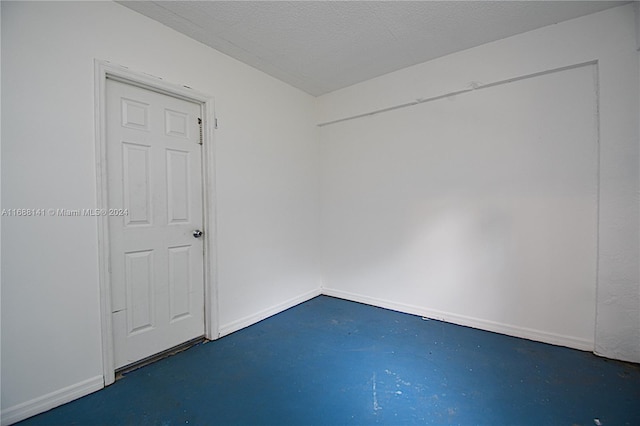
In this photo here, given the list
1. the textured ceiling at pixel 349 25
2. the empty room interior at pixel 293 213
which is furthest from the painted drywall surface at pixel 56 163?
the textured ceiling at pixel 349 25

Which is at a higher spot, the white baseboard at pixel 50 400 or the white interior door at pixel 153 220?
the white interior door at pixel 153 220

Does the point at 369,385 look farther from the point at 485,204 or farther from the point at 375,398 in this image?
the point at 485,204

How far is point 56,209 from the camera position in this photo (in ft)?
5.63

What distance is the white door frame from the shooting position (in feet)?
6.17

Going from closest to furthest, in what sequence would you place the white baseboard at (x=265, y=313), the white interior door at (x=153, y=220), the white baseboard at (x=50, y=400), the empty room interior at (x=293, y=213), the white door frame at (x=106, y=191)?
the white baseboard at (x=50, y=400) < the empty room interior at (x=293, y=213) < the white door frame at (x=106, y=191) < the white interior door at (x=153, y=220) < the white baseboard at (x=265, y=313)

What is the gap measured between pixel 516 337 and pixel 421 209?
1440 millimetres

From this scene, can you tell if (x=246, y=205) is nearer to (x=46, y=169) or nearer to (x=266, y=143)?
(x=266, y=143)

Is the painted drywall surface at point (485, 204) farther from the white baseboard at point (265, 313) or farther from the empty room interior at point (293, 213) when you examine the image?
the white baseboard at point (265, 313)

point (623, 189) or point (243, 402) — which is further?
point (623, 189)

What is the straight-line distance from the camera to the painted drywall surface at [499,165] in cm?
209

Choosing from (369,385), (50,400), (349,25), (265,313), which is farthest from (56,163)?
(369,385)

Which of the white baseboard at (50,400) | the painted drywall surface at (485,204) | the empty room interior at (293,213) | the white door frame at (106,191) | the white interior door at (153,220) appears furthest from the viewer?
the painted drywall surface at (485,204)

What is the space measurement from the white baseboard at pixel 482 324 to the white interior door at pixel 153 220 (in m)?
1.93

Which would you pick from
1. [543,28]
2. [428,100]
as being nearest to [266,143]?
[428,100]
